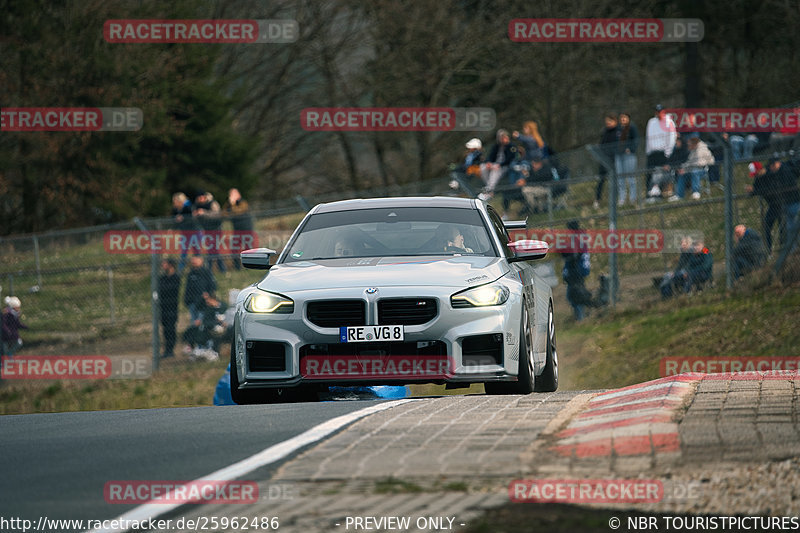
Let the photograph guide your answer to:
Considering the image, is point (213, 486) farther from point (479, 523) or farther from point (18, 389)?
point (18, 389)

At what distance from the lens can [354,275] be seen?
9.68m

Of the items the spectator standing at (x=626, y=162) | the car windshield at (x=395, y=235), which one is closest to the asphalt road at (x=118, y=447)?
the car windshield at (x=395, y=235)

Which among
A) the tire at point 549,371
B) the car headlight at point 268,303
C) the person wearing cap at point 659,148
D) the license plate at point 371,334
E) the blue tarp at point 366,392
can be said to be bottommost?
the blue tarp at point 366,392

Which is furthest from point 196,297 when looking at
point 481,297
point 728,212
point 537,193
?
point 481,297

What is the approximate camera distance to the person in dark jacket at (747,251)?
1809cm

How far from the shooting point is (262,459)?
21.7 feet

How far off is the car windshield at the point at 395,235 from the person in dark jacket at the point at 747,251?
8.25 metres

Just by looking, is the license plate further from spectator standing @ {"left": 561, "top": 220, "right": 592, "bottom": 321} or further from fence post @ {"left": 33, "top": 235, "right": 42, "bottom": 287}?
fence post @ {"left": 33, "top": 235, "right": 42, "bottom": 287}

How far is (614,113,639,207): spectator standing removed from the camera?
66.3ft

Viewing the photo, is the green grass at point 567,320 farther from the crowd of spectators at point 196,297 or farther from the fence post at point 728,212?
the crowd of spectators at point 196,297
